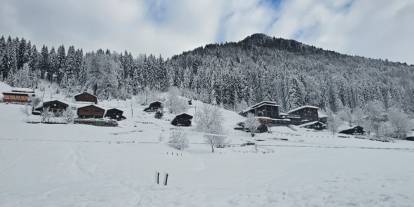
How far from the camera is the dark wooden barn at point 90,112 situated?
70.7m

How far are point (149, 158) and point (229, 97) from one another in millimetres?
86844

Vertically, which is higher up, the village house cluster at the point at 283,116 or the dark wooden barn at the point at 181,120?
the village house cluster at the point at 283,116

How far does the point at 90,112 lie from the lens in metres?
71.7

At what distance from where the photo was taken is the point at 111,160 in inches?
1172

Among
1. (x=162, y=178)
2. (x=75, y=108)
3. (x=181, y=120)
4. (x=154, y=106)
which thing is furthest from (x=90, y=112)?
(x=162, y=178)

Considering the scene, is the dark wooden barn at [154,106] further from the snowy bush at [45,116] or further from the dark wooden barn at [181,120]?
the snowy bush at [45,116]

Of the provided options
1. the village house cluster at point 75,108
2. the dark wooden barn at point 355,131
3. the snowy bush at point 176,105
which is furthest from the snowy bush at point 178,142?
the dark wooden barn at point 355,131

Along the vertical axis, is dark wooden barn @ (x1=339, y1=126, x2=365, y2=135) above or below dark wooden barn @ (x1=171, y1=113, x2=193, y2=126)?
below

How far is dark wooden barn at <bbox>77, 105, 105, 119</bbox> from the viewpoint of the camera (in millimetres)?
70688

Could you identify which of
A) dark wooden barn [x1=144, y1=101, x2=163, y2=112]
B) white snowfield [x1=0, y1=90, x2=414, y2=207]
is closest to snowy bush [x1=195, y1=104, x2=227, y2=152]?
white snowfield [x1=0, y1=90, x2=414, y2=207]

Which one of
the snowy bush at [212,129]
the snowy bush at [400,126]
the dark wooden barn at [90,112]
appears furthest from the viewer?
the snowy bush at [400,126]

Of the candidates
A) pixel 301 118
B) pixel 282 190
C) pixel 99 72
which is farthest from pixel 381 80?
pixel 282 190

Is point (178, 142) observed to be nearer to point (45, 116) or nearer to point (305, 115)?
point (45, 116)

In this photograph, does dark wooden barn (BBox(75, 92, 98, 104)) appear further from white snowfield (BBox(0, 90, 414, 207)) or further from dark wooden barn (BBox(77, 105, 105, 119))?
white snowfield (BBox(0, 90, 414, 207))
